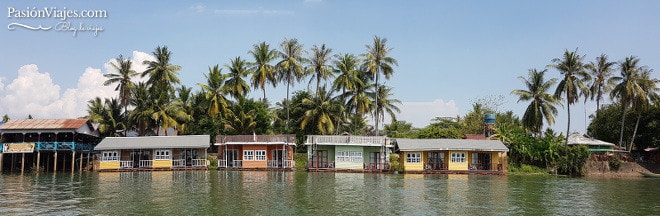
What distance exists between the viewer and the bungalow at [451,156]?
42250mm

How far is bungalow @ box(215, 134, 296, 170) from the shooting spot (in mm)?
42656

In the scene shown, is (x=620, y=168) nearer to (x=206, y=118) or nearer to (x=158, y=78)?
(x=206, y=118)

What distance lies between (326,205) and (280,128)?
3350 centimetres

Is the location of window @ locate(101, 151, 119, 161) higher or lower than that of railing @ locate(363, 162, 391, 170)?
higher

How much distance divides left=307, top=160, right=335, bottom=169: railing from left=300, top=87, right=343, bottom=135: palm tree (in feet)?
13.5

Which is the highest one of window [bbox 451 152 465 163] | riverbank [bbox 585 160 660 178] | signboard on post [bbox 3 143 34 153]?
signboard on post [bbox 3 143 34 153]

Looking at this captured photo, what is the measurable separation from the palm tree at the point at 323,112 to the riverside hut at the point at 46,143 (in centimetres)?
1872

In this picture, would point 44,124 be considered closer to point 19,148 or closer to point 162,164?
point 19,148

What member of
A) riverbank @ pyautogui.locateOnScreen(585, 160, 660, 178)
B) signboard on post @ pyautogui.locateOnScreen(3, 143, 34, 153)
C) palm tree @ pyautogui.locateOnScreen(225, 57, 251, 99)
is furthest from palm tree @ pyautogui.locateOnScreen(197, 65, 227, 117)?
riverbank @ pyautogui.locateOnScreen(585, 160, 660, 178)

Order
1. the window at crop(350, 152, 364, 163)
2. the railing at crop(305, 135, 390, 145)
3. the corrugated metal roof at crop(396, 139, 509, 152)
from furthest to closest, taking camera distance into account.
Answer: the window at crop(350, 152, 364, 163) < the railing at crop(305, 135, 390, 145) < the corrugated metal roof at crop(396, 139, 509, 152)

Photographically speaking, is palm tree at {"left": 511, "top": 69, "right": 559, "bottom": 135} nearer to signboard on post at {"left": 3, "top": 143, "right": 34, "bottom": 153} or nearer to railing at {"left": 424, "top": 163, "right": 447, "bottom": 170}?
railing at {"left": 424, "top": 163, "right": 447, "bottom": 170}

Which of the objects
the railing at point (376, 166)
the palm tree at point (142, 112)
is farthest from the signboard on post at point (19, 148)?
the railing at point (376, 166)

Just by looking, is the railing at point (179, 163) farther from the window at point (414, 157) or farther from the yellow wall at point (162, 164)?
the window at point (414, 157)

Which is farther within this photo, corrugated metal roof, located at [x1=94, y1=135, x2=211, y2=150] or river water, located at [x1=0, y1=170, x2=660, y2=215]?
corrugated metal roof, located at [x1=94, y1=135, x2=211, y2=150]
